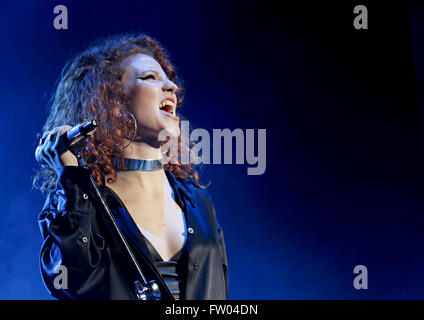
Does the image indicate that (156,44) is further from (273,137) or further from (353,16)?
(353,16)

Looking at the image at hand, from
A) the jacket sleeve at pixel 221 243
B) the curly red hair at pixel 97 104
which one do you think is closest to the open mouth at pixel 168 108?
the curly red hair at pixel 97 104

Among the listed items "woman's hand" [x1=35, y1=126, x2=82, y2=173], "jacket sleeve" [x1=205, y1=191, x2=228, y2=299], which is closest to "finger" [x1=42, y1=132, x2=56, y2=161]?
"woman's hand" [x1=35, y1=126, x2=82, y2=173]

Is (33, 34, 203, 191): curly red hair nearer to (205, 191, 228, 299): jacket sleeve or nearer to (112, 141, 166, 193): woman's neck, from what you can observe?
(112, 141, 166, 193): woman's neck

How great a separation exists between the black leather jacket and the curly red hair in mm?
162

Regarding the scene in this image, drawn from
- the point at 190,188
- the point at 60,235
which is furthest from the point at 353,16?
the point at 60,235

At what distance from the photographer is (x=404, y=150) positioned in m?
2.62

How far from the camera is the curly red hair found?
6.31 feet

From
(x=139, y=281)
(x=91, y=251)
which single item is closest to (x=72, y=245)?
(x=91, y=251)

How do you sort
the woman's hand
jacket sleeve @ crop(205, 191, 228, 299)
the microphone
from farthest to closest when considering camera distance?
jacket sleeve @ crop(205, 191, 228, 299) < the woman's hand < the microphone

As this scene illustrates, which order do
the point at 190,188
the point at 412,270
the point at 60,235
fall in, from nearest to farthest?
1. the point at 60,235
2. the point at 190,188
3. the point at 412,270

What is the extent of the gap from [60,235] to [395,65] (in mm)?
2076

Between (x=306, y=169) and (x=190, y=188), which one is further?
(x=306, y=169)

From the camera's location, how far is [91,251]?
170cm

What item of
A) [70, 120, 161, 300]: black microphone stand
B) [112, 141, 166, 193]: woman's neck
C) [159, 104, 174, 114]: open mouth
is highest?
[159, 104, 174, 114]: open mouth
